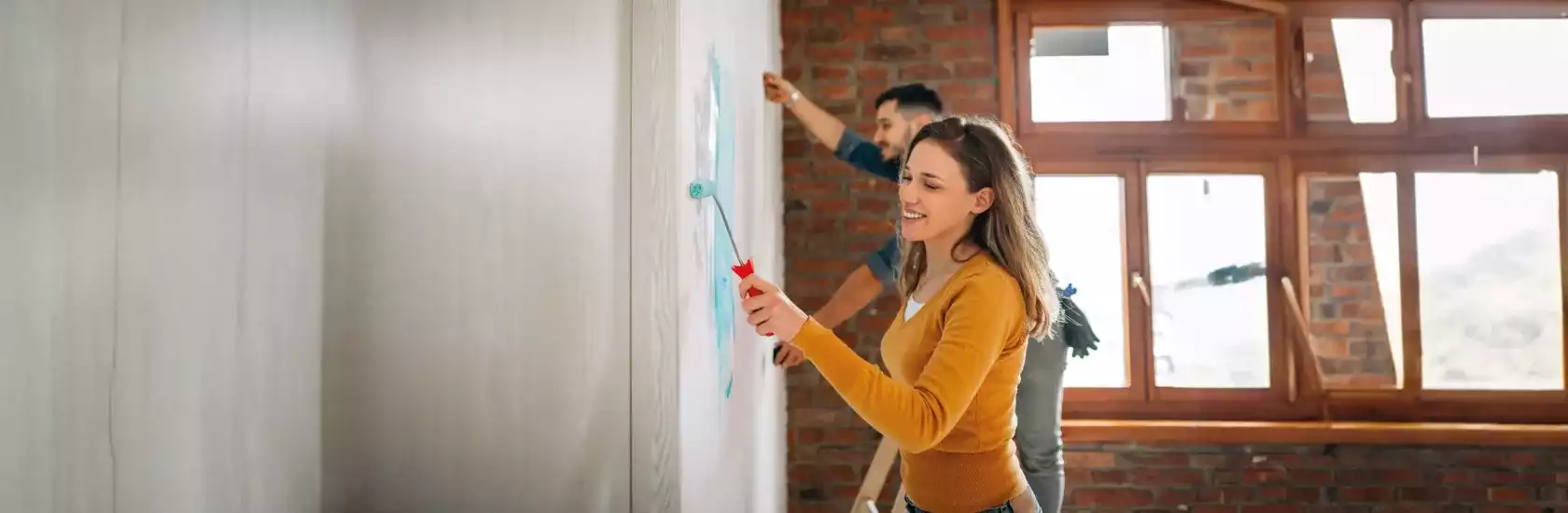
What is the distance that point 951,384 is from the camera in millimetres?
1207

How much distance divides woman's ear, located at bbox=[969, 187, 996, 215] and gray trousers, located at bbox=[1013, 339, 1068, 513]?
942 millimetres

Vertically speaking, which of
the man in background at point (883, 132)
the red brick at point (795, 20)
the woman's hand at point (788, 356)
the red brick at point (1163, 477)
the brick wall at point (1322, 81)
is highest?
the red brick at point (795, 20)

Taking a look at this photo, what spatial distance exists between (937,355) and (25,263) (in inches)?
38.8

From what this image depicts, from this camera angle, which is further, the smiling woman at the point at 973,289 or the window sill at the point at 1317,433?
the window sill at the point at 1317,433

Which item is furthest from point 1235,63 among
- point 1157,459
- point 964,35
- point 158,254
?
point 158,254

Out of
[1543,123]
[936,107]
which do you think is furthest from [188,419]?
[1543,123]

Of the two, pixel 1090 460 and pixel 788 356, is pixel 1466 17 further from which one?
pixel 788 356

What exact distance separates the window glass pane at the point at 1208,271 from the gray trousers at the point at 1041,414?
98 centimetres

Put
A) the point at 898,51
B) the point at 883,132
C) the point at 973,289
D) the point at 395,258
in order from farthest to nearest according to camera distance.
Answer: the point at 898,51, the point at 883,132, the point at 973,289, the point at 395,258

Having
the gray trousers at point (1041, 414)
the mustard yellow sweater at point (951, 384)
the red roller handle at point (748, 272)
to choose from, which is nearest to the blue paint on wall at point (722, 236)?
the red roller handle at point (748, 272)

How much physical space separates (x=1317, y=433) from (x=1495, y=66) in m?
1.41

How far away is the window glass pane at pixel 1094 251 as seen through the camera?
3.12 meters

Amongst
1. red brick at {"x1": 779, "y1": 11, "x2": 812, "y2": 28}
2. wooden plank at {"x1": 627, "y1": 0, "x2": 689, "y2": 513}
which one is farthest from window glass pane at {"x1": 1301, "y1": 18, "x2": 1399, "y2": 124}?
wooden plank at {"x1": 627, "y1": 0, "x2": 689, "y2": 513}

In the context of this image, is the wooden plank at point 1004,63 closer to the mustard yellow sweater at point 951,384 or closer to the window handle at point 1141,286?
the window handle at point 1141,286
